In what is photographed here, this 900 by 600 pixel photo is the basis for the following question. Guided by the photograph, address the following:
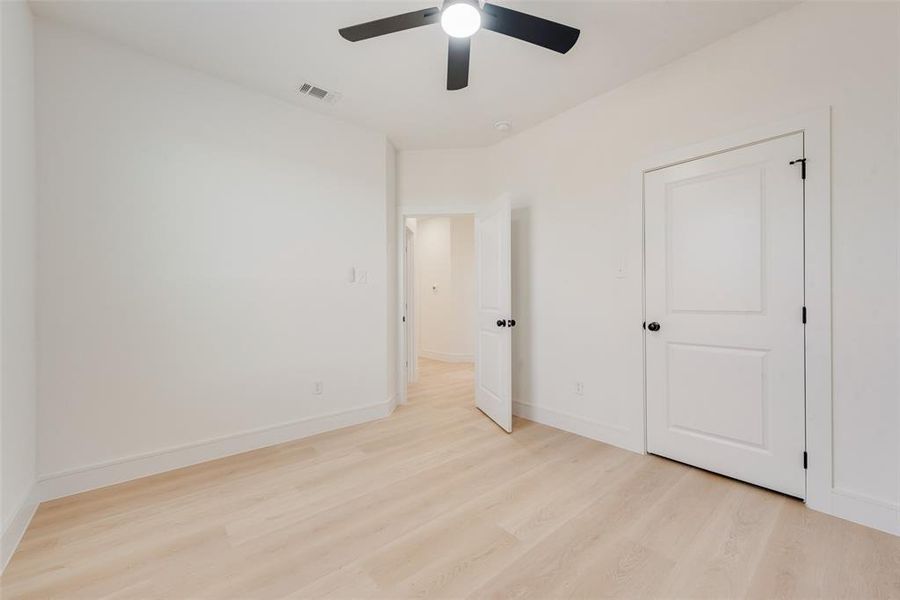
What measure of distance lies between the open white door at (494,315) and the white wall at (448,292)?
9.09ft

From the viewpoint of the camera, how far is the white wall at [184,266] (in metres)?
2.22

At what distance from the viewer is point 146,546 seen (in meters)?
1.75

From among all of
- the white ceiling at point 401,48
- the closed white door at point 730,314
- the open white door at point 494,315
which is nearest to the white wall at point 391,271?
the white ceiling at point 401,48

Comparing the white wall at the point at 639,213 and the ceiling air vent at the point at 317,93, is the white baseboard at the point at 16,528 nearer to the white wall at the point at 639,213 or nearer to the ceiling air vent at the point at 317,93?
the ceiling air vent at the point at 317,93

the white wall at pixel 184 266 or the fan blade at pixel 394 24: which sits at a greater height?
the fan blade at pixel 394 24

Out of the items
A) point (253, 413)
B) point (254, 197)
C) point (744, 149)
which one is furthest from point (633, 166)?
point (253, 413)

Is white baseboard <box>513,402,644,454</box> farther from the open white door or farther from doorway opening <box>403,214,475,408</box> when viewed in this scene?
doorway opening <box>403,214,475,408</box>

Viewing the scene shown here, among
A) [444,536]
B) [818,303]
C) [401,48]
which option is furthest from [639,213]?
[444,536]

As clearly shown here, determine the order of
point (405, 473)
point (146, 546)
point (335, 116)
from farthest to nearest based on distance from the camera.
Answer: point (335, 116) < point (405, 473) < point (146, 546)

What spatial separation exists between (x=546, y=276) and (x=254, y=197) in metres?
2.50

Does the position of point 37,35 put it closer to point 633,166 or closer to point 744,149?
point 633,166

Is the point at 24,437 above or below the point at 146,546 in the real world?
above

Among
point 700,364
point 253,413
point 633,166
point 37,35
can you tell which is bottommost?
point 253,413

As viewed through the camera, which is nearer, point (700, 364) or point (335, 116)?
point (700, 364)
